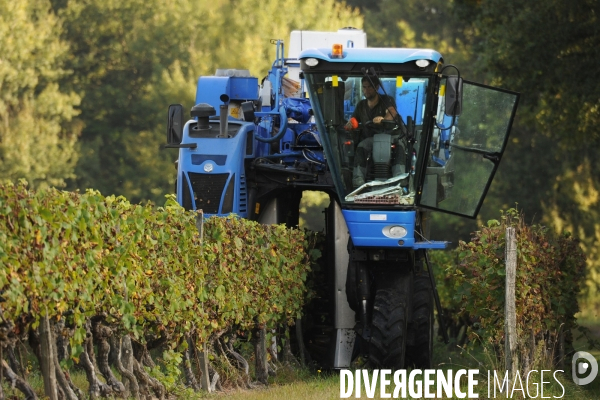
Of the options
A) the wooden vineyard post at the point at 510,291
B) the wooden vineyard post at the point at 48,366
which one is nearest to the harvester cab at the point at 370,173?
the wooden vineyard post at the point at 510,291

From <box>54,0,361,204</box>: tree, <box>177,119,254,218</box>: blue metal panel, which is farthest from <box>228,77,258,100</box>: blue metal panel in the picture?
<box>54,0,361,204</box>: tree

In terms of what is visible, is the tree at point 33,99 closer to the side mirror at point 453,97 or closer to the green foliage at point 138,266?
the green foliage at point 138,266

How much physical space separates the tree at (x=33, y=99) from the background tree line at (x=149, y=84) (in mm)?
48

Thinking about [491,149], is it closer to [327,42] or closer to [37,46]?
[327,42]

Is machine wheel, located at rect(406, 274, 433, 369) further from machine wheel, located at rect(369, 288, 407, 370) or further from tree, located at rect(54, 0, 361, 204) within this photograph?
tree, located at rect(54, 0, 361, 204)

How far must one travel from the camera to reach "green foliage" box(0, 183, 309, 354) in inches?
332

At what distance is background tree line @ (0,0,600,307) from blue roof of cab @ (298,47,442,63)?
20646mm

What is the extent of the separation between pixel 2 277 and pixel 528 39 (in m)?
17.0

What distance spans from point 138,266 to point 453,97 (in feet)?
14.8

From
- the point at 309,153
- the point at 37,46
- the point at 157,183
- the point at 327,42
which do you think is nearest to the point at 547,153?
the point at 157,183

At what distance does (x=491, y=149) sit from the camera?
47.0 ft

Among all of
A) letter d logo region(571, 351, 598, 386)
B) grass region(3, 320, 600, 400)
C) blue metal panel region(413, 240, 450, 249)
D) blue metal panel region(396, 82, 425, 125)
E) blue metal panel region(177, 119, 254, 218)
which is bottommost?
letter d logo region(571, 351, 598, 386)

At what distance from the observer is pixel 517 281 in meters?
12.9

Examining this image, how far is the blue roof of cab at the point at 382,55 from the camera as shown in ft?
46.2
